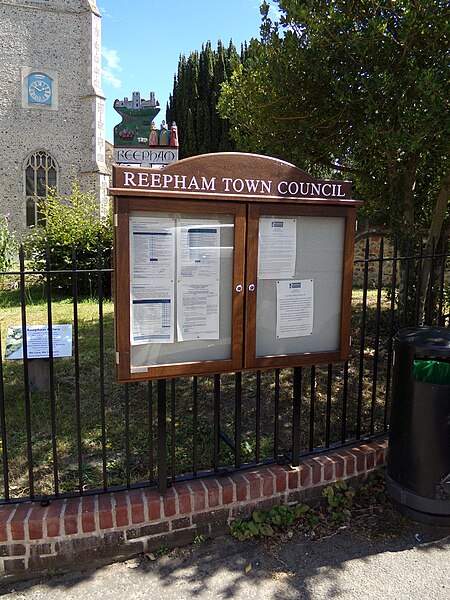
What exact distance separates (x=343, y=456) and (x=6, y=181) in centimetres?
2535

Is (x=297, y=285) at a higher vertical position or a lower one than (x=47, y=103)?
lower

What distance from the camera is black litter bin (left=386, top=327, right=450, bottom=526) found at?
2781mm

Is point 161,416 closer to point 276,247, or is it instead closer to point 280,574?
point 280,574

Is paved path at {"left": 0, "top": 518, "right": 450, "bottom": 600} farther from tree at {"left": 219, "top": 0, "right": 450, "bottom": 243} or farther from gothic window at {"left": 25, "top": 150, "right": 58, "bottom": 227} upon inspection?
gothic window at {"left": 25, "top": 150, "right": 58, "bottom": 227}

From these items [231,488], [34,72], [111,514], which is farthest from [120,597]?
[34,72]

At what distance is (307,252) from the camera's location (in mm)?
2791

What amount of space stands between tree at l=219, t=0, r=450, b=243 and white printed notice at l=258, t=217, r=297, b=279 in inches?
72.9

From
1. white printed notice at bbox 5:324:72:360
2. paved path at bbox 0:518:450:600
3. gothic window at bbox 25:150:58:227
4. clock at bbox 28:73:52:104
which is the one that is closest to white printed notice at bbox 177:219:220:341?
paved path at bbox 0:518:450:600

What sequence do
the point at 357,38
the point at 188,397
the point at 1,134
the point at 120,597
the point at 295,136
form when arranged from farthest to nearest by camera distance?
the point at 1,134 < the point at 295,136 < the point at 188,397 < the point at 357,38 < the point at 120,597

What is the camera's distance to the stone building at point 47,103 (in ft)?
80.9

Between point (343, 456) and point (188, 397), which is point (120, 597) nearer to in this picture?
point (343, 456)

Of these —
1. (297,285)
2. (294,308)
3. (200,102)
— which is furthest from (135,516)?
(200,102)

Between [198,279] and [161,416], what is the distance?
0.78 meters

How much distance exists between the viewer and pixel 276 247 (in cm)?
270
